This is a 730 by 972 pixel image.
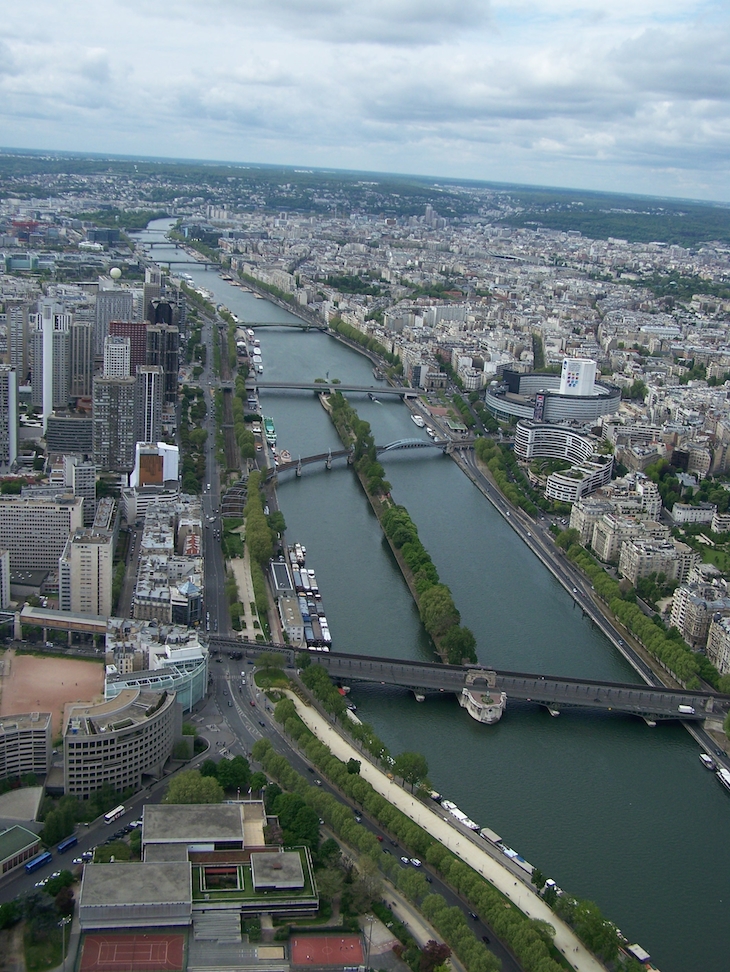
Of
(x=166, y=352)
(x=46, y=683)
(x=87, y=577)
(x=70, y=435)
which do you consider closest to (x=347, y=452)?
(x=166, y=352)

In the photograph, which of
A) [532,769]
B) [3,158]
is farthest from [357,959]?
[3,158]

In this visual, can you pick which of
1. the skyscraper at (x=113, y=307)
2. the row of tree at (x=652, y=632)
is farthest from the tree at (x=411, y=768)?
the skyscraper at (x=113, y=307)

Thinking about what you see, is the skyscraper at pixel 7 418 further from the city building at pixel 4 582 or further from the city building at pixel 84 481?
the city building at pixel 4 582

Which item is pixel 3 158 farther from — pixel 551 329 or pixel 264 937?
pixel 264 937

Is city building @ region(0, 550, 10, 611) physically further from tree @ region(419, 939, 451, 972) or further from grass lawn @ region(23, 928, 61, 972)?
tree @ region(419, 939, 451, 972)

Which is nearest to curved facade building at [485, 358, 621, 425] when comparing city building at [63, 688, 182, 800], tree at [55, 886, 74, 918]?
city building at [63, 688, 182, 800]

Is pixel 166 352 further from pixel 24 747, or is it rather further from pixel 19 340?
pixel 24 747
